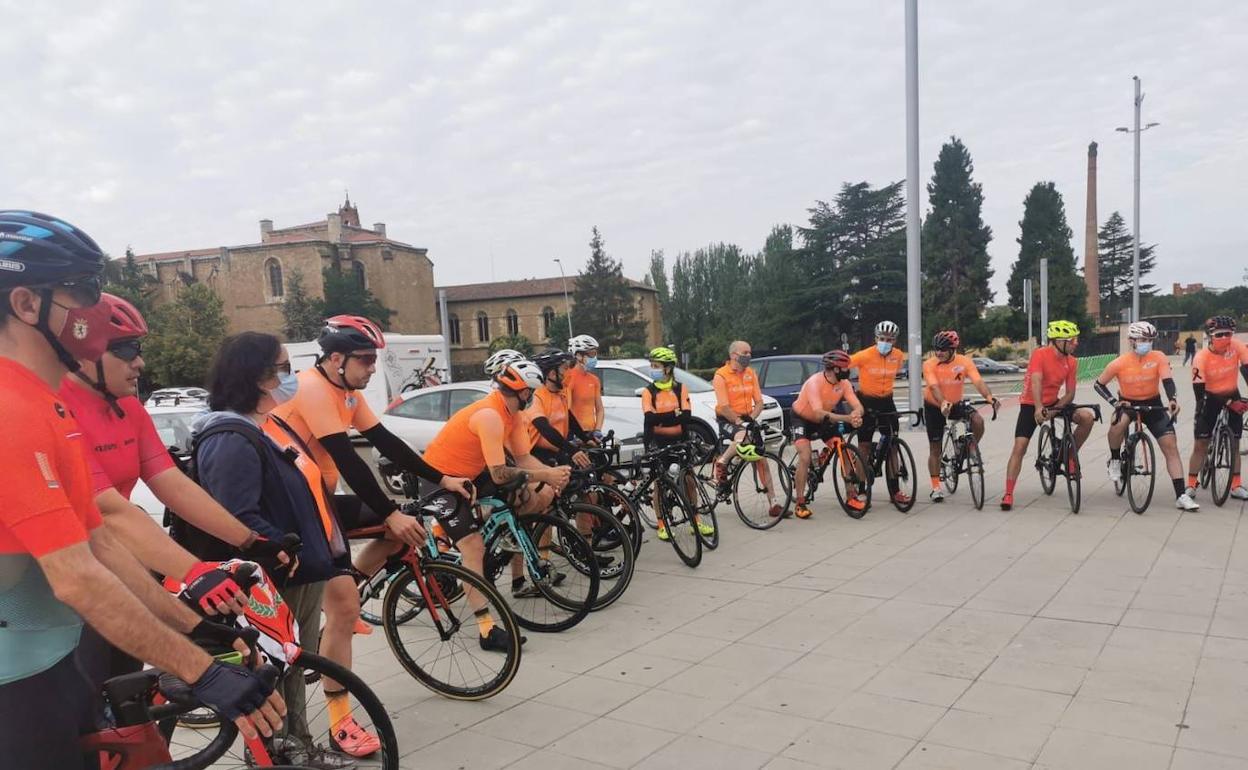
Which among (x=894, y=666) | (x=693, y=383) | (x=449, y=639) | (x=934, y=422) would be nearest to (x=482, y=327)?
(x=693, y=383)

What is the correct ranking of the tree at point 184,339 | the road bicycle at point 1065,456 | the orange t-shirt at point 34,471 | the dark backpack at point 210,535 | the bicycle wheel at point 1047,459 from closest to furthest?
the orange t-shirt at point 34,471 < the dark backpack at point 210,535 < the road bicycle at point 1065,456 < the bicycle wheel at point 1047,459 < the tree at point 184,339

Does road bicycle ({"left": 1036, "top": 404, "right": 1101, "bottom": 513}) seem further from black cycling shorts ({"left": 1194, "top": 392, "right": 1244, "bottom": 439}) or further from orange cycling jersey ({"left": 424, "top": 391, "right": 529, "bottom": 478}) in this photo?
orange cycling jersey ({"left": 424, "top": 391, "right": 529, "bottom": 478})

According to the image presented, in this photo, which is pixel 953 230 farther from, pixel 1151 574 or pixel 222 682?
pixel 222 682

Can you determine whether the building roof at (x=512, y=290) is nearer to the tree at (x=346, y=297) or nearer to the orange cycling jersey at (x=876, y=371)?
the tree at (x=346, y=297)

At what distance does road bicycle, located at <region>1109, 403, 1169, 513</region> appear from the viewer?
25.8 ft

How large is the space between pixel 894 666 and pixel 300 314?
221 feet

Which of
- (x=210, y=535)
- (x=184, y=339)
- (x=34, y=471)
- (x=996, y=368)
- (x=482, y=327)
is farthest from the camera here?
(x=482, y=327)

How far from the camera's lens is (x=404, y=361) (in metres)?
24.1

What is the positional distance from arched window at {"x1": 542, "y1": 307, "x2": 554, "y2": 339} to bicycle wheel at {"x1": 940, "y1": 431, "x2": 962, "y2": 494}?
6888 cm

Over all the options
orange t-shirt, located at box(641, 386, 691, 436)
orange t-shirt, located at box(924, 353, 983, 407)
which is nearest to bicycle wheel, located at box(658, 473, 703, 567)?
orange t-shirt, located at box(641, 386, 691, 436)

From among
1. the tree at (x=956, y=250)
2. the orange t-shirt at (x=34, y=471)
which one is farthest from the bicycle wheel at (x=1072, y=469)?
the tree at (x=956, y=250)

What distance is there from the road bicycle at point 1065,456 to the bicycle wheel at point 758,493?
265cm

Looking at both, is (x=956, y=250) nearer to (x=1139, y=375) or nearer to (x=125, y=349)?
(x=1139, y=375)

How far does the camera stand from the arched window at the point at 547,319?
254ft
